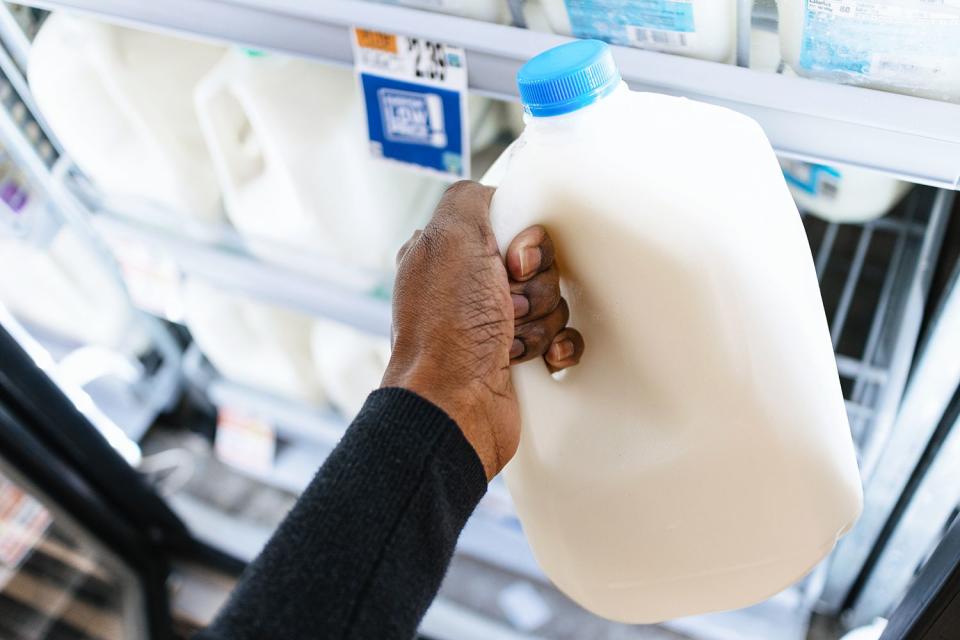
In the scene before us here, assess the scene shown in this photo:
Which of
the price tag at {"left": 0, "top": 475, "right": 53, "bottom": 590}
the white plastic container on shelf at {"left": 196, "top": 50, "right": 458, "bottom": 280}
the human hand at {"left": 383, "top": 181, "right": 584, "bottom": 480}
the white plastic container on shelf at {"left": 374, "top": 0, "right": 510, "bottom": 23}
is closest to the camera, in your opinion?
the human hand at {"left": 383, "top": 181, "right": 584, "bottom": 480}

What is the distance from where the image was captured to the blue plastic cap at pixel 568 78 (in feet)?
2.01

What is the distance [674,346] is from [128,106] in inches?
36.1

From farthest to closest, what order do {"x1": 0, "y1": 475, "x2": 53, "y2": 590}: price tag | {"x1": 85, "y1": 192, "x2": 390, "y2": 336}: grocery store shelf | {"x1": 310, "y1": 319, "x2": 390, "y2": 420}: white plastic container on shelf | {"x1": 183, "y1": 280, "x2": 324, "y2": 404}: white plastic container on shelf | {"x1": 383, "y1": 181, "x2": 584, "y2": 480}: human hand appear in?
1. {"x1": 0, "y1": 475, "x2": 53, "y2": 590}: price tag
2. {"x1": 183, "y1": 280, "x2": 324, "y2": 404}: white plastic container on shelf
3. {"x1": 310, "y1": 319, "x2": 390, "y2": 420}: white plastic container on shelf
4. {"x1": 85, "y1": 192, "x2": 390, "y2": 336}: grocery store shelf
5. {"x1": 383, "y1": 181, "x2": 584, "y2": 480}: human hand

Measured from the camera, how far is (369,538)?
0.60 meters

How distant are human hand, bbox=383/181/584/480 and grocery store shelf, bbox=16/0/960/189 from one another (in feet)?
0.59

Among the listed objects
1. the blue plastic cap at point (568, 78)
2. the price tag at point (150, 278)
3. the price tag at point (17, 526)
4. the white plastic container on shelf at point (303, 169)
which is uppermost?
the blue plastic cap at point (568, 78)

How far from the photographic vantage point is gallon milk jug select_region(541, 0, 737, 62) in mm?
693

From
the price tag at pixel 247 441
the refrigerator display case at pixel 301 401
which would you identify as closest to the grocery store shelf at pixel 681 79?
the refrigerator display case at pixel 301 401

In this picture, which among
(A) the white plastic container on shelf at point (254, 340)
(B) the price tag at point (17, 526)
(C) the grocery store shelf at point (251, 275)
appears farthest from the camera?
(B) the price tag at point (17, 526)

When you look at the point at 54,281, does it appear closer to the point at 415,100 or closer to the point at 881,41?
the point at 415,100

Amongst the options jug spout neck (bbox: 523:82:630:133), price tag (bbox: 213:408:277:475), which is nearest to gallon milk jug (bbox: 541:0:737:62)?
jug spout neck (bbox: 523:82:630:133)

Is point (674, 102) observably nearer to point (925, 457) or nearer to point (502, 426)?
point (502, 426)

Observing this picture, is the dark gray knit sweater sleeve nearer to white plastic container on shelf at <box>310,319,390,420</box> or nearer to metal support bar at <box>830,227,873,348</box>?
white plastic container on shelf at <box>310,319,390,420</box>

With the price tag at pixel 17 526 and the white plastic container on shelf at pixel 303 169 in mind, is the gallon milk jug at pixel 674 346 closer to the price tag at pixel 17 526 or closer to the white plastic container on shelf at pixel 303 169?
the white plastic container on shelf at pixel 303 169
